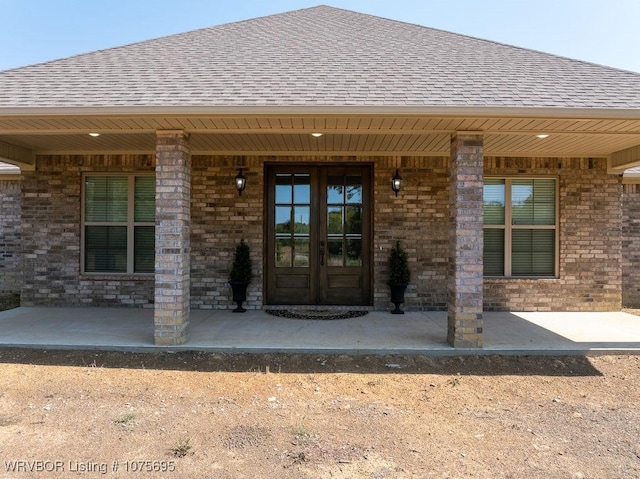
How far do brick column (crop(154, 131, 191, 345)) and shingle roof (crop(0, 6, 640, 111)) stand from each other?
63cm

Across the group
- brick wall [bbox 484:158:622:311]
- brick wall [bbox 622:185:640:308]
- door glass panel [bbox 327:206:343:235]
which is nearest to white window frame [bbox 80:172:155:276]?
door glass panel [bbox 327:206:343:235]

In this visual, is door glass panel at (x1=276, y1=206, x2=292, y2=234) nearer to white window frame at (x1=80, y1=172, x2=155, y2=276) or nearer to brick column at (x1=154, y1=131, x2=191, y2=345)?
white window frame at (x1=80, y1=172, x2=155, y2=276)

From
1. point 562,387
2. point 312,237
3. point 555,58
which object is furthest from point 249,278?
point 555,58

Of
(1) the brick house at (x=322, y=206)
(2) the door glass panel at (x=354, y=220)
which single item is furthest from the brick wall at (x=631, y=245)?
(2) the door glass panel at (x=354, y=220)

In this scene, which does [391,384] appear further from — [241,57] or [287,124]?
[241,57]

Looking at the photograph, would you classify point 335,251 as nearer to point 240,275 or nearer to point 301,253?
point 301,253

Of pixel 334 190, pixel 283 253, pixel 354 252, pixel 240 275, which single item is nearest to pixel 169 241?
pixel 240 275

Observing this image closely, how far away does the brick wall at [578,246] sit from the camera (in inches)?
280

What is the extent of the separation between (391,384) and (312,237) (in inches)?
139

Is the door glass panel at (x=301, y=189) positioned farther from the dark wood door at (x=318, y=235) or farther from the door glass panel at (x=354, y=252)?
the door glass panel at (x=354, y=252)

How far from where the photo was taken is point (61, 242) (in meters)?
7.19

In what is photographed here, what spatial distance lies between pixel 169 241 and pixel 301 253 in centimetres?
278

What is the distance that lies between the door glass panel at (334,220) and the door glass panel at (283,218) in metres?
0.70

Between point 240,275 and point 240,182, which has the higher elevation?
point 240,182
